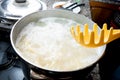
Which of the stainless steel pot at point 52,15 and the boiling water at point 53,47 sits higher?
the stainless steel pot at point 52,15

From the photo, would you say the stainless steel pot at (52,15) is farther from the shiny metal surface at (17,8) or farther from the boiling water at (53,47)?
the shiny metal surface at (17,8)

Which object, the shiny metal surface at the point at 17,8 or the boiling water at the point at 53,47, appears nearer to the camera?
the boiling water at the point at 53,47

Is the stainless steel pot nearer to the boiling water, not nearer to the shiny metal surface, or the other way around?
the boiling water

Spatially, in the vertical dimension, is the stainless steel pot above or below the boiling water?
above

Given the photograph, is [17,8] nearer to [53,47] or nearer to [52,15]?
[52,15]

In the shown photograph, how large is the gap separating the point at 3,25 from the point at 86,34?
0.41 meters

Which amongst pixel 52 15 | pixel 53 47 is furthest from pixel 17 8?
pixel 53 47

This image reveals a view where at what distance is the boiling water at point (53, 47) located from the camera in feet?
2.18

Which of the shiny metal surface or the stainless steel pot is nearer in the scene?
the stainless steel pot

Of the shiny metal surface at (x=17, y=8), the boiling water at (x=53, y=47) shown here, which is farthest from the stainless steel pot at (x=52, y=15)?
the shiny metal surface at (x=17, y=8)

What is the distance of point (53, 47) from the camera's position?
0.72 m

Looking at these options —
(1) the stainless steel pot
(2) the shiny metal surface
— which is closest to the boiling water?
(1) the stainless steel pot

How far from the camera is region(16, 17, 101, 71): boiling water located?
26.1 inches

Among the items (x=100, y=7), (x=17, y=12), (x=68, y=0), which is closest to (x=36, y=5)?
(x=17, y=12)
